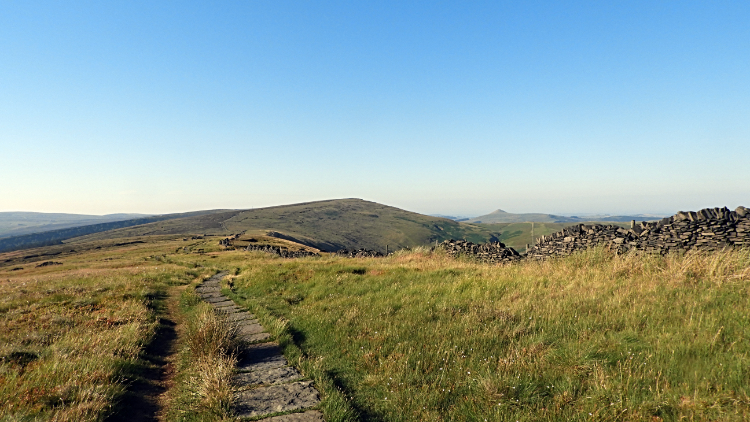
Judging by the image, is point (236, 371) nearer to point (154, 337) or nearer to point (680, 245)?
point (154, 337)

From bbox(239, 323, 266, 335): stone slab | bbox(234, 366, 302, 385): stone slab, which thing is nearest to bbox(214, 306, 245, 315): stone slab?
bbox(239, 323, 266, 335): stone slab

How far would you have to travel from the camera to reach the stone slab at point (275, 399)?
15.6 ft

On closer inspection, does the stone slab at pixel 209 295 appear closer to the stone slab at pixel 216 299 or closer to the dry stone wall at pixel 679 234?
the stone slab at pixel 216 299

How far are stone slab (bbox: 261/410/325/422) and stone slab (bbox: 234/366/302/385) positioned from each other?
1.12m

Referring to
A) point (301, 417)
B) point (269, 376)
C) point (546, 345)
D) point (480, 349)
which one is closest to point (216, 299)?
point (269, 376)

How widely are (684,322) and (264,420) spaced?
24.2 ft

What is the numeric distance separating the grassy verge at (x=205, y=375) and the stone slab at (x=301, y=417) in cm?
64

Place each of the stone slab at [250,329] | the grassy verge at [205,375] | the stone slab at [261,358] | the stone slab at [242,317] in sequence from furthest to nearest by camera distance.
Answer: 1. the stone slab at [242,317]
2. the stone slab at [250,329]
3. the stone slab at [261,358]
4. the grassy verge at [205,375]

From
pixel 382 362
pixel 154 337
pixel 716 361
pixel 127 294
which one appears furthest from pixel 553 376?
pixel 127 294

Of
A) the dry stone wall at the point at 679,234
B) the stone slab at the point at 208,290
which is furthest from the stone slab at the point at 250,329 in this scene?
the dry stone wall at the point at 679,234

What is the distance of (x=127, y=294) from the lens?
47.7 feet

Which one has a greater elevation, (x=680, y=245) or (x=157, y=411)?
(x=680, y=245)

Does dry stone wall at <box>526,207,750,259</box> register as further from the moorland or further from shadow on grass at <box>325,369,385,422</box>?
shadow on grass at <box>325,369,385,422</box>

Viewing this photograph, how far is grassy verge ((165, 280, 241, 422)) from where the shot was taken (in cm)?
485
